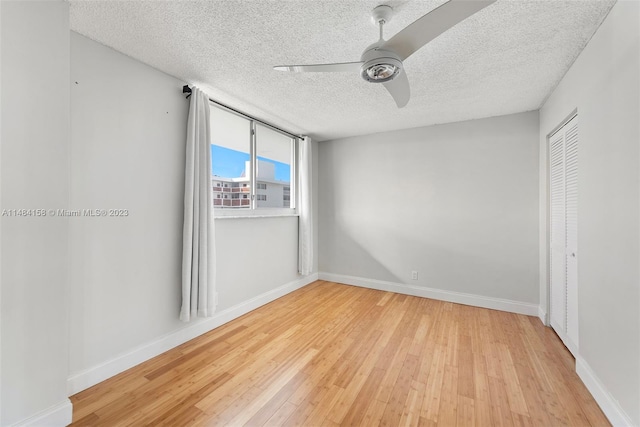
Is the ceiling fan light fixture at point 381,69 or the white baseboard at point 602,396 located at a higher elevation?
the ceiling fan light fixture at point 381,69

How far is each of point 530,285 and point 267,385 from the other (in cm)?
306

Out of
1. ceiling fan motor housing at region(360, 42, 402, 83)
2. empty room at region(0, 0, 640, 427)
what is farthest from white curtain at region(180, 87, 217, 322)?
ceiling fan motor housing at region(360, 42, 402, 83)

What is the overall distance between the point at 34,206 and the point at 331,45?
6.60ft

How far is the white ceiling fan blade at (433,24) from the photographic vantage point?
Result: 1.06 metres

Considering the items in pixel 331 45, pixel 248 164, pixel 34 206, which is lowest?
pixel 34 206

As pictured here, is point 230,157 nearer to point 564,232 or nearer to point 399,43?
point 399,43

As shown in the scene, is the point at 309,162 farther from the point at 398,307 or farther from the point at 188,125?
the point at 398,307

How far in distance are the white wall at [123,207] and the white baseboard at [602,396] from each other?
2.97 m

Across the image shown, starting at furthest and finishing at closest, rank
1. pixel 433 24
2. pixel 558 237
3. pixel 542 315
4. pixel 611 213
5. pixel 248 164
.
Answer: pixel 248 164
pixel 542 315
pixel 558 237
pixel 611 213
pixel 433 24

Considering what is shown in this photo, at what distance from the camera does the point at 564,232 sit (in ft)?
7.45

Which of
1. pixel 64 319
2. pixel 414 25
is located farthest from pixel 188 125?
pixel 414 25

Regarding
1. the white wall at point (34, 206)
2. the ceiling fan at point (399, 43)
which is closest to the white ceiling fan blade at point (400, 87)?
the ceiling fan at point (399, 43)

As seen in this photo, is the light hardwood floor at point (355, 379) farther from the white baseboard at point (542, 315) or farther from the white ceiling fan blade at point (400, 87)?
the white ceiling fan blade at point (400, 87)

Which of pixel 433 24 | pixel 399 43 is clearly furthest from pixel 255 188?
pixel 433 24
